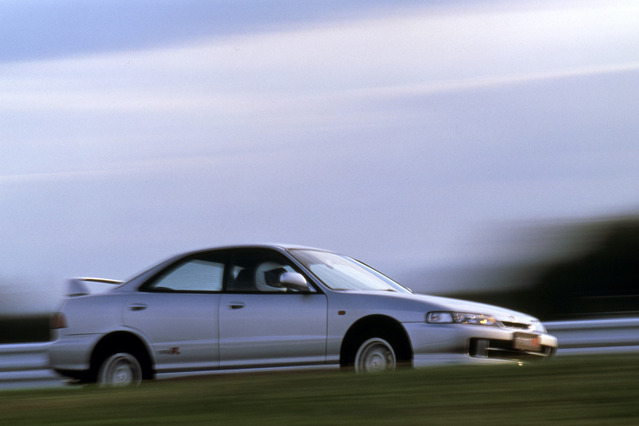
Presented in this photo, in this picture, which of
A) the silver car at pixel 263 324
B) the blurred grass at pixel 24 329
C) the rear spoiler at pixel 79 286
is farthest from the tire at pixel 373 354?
the blurred grass at pixel 24 329

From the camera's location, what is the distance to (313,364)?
8.12 m

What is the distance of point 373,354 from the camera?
8055 millimetres

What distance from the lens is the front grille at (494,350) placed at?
314 inches

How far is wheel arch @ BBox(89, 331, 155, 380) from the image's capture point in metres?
8.48

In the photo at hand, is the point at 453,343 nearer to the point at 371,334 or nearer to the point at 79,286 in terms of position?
the point at 371,334

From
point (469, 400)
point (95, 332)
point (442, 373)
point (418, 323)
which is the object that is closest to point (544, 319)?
point (418, 323)

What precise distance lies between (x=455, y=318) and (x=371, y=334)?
0.73m

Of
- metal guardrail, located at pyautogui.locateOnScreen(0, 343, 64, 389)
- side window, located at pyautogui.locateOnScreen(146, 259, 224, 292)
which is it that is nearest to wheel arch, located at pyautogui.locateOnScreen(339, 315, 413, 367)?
side window, located at pyautogui.locateOnScreen(146, 259, 224, 292)

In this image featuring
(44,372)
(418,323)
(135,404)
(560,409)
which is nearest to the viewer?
(560,409)

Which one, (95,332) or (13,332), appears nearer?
(95,332)

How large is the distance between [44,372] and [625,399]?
7.64 meters

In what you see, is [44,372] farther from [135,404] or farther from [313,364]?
[135,404]

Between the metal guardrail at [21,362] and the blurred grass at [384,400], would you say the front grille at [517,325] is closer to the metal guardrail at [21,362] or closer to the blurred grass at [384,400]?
the blurred grass at [384,400]

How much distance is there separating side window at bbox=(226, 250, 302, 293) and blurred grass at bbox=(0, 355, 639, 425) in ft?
7.67
